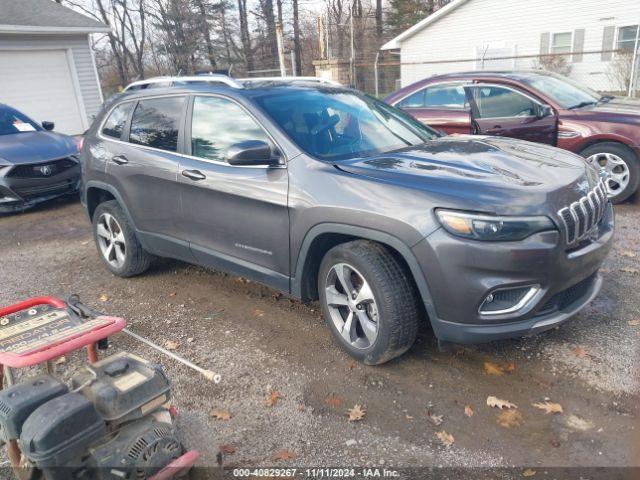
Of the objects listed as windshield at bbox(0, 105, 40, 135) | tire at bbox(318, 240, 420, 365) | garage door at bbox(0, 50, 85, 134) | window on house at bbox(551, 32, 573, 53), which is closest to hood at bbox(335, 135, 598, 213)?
tire at bbox(318, 240, 420, 365)

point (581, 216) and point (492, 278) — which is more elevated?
point (581, 216)

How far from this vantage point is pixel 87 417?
215 cm

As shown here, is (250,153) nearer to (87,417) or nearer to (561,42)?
(87,417)

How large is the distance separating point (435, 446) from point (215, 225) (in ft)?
7.31

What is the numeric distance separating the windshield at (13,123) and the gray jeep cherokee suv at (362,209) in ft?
17.1

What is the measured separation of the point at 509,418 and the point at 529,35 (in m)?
21.8

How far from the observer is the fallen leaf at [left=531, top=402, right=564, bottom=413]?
9.63 feet

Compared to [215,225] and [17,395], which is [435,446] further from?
[215,225]

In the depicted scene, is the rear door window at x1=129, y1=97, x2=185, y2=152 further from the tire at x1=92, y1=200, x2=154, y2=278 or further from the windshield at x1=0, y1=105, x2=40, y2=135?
the windshield at x1=0, y1=105, x2=40, y2=135

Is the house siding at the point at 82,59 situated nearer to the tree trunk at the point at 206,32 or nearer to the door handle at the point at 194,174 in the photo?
the door handle at the point at 194,174

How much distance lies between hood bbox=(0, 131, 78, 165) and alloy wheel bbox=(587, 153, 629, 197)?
767 cm

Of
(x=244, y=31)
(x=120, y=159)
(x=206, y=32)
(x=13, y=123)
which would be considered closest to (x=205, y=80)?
(x=120, y=159)

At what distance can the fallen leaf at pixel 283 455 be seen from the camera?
8.93 ft

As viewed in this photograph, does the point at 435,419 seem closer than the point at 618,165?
Yes
